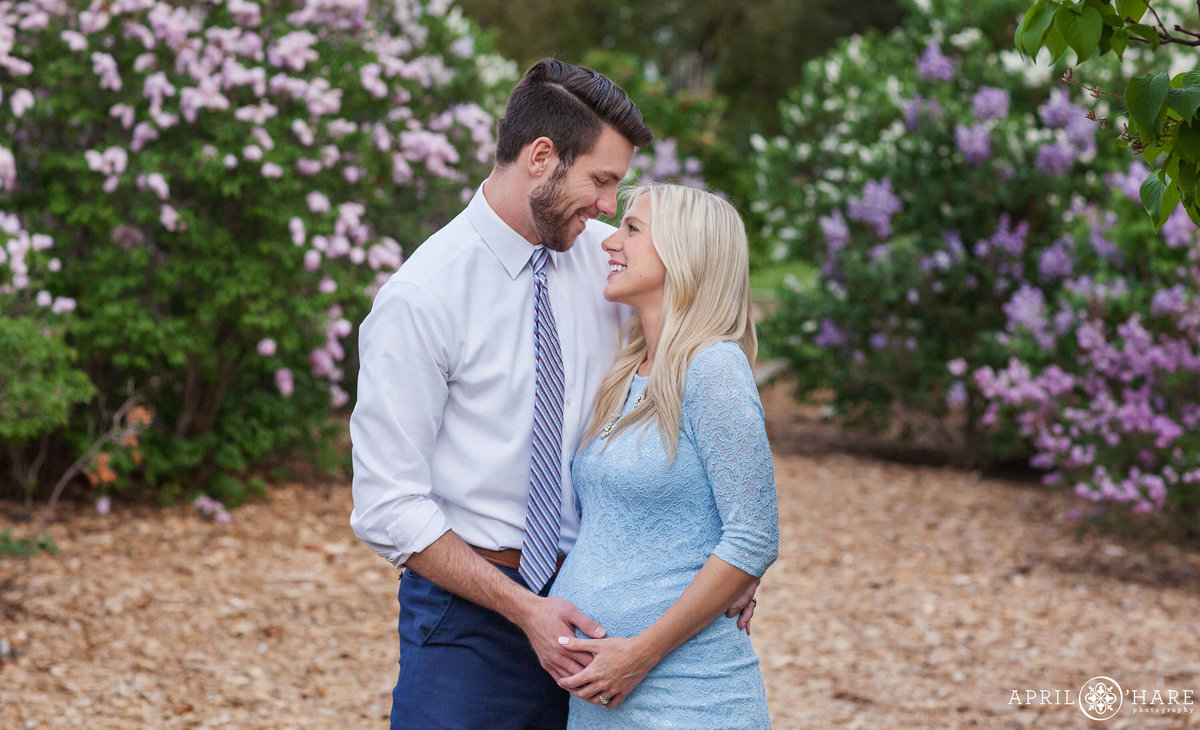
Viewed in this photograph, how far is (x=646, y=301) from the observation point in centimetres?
243

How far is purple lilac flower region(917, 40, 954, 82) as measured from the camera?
835cm

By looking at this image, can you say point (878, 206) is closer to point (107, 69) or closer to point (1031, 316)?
point (1031, 316)

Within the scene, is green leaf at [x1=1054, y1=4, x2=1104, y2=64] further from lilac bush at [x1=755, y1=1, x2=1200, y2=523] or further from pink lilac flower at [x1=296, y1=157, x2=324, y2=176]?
lilac bush at [x1=755, y1=1, x2=1200, y2=523]

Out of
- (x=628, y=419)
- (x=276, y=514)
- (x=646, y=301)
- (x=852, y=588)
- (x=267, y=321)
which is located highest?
(x=646, y=301)

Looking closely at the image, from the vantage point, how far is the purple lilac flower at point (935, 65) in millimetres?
8352

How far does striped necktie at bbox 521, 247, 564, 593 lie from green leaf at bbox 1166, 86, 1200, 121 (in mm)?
1273

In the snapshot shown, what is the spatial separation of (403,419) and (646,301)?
58cm

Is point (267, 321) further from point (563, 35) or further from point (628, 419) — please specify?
point (563, 35)

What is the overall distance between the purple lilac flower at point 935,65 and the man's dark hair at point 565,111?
6517 millimetres

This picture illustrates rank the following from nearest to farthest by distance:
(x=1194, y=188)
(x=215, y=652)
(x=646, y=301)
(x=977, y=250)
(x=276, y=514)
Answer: (x=1194, y=188), (x=646, y=301), (x=215, y=652), (x=276, y=514), (x=977, y=250)

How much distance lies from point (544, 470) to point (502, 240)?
0.52 metres

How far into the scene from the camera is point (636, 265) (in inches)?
94.7

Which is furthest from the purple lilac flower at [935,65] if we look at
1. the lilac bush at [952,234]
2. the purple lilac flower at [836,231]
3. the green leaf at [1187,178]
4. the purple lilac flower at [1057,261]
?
the green leaf at [1187,178]

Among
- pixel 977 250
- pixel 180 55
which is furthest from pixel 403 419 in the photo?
pixel 977 250
